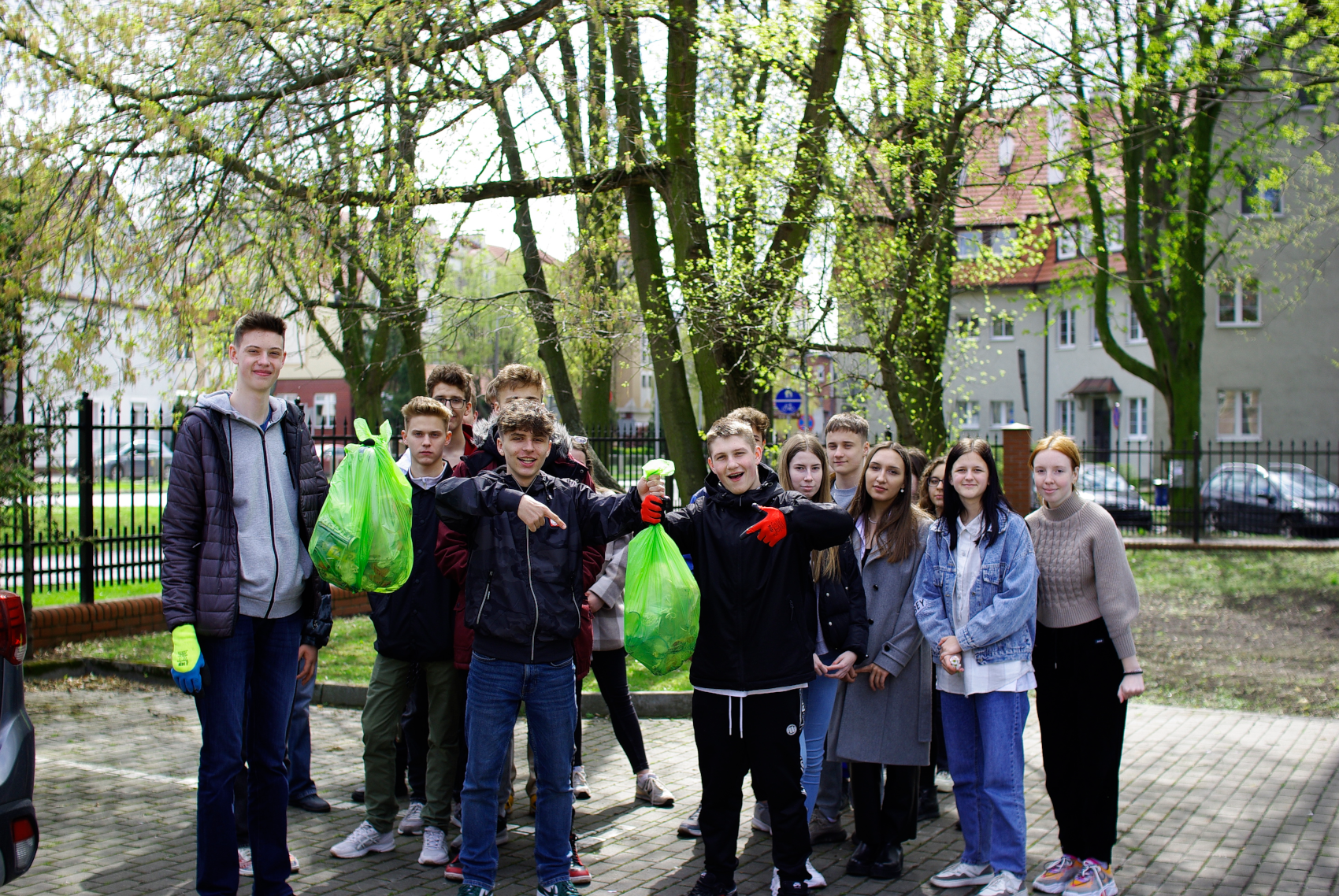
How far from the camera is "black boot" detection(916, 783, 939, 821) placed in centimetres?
550

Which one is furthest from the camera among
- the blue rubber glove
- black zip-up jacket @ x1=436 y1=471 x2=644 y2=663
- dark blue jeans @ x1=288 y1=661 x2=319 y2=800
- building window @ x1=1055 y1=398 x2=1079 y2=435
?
building window @ x1=1055 y1=398 x2=1079 y2=435

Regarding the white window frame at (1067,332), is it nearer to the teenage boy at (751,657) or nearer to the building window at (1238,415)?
the building window at (1238,415)

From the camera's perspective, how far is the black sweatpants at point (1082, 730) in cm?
442

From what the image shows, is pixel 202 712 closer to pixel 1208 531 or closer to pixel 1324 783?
pixel 1324 783

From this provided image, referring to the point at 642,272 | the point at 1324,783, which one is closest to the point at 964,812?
the point at 1324,783

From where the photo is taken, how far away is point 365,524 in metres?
4.05

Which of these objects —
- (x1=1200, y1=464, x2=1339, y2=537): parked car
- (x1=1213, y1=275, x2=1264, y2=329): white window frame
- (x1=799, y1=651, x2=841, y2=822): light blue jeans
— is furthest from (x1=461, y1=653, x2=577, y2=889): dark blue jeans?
(x1=1213, y1=275, x2=1264, y2=329): white window frame

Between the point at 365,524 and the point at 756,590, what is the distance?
5.09ft

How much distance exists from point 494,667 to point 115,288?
6926 millimetres

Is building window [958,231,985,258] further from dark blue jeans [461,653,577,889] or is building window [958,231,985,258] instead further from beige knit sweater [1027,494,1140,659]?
dark blue jeans [461,653,577,889]

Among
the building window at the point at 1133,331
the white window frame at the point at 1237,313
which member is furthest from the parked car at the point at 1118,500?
the building window at the point at 1133,331

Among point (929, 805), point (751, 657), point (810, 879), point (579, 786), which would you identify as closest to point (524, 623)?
point (751, 657)

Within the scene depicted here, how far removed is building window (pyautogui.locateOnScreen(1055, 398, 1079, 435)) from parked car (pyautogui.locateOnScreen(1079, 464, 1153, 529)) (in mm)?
21823

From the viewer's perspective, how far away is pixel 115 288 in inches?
363
